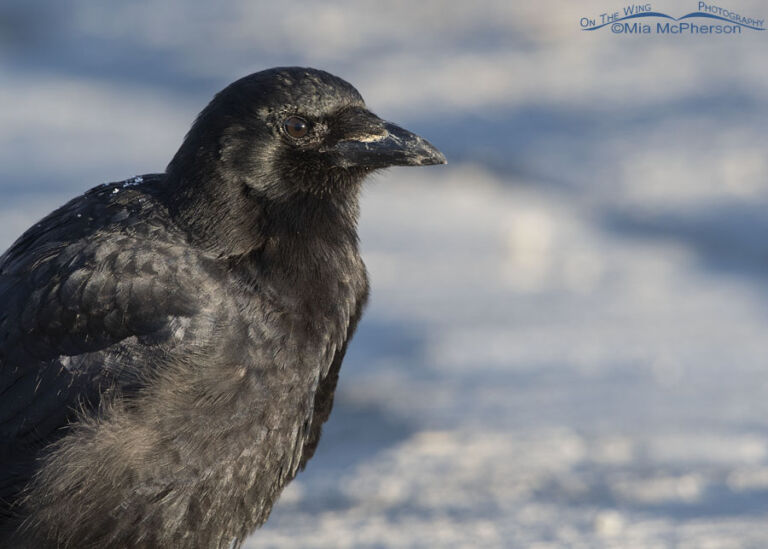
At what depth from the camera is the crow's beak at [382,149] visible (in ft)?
20.5

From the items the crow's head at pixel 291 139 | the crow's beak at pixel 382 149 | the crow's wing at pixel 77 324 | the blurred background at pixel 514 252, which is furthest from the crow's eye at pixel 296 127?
the blurred background at pixel 514 252

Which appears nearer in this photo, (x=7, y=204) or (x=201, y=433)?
(x=201, y=433)

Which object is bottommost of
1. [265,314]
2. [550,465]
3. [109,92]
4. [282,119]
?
[550,465]

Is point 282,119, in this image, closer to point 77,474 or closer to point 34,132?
point 77,474

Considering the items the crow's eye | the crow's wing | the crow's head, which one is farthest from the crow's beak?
the crow's wing

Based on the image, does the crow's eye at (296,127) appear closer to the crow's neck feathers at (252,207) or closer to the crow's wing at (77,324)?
the crow's neck feathers at (252,207)

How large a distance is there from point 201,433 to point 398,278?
14.5 ft

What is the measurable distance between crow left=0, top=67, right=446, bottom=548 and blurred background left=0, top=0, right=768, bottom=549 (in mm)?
1589

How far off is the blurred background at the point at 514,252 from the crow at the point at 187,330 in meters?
1.59

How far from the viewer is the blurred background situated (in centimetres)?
770

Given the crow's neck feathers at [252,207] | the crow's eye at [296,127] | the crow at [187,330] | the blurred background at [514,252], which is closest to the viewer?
the crow at [187,330]

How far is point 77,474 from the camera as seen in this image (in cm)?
571

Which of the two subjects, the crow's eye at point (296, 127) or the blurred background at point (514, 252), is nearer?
the crow's eye at point (296, 127)

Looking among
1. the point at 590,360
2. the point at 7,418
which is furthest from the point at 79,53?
the point at 7,418
